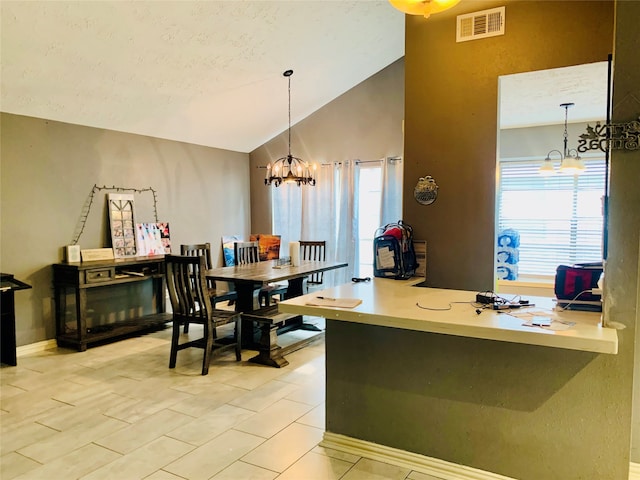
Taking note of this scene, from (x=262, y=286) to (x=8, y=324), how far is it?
2323 millimetres

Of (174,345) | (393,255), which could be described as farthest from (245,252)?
(393,255)

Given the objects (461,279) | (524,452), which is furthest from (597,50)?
(524,452)

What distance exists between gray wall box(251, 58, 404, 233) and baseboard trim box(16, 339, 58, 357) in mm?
3341

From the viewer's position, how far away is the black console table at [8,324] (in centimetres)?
391

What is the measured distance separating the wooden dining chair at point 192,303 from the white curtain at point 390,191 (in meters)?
2.65

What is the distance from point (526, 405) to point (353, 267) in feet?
13.7

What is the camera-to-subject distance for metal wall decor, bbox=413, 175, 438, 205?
3.20m

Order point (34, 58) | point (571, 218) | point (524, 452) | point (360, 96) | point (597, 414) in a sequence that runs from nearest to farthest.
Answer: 1. point (597, 414)
2. point (524, 452)
3. point (34, 58)
4. point (571, 218)
5. point (360, 96)

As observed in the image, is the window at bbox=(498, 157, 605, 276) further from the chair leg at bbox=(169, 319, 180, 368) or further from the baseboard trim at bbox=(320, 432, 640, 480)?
the chair leg at bbox=(169, 319, 180, 368)

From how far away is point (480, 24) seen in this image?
9.77 feet

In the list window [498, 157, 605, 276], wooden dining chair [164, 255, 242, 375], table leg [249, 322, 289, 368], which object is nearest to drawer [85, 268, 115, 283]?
wooden dining chair [164, 255, 242, 375]

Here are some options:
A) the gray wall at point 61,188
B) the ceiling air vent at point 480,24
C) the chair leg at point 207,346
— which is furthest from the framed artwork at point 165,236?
the ceiling air vent at point 480,24

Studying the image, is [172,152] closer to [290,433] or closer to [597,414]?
[290,433]

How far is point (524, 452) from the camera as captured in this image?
2066 mm
